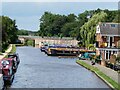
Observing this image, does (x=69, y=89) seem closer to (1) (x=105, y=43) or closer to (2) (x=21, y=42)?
(1) (x=105, y=43)

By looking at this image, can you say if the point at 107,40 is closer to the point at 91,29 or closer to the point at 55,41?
the point at 91,29

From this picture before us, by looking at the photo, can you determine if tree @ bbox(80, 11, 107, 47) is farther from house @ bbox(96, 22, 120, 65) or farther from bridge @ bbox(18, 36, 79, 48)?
bridge @ bbox(18, 36, 79, 48)

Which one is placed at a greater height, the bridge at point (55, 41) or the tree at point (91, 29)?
the tree at point (91, 29)

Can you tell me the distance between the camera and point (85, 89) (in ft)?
120

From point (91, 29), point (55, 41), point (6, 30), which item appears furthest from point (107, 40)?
point (55, 41)

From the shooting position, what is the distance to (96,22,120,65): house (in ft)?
231

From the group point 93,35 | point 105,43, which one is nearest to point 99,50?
point 105,43

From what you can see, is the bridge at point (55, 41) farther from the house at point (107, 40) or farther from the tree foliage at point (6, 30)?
the house at point (107, 40)

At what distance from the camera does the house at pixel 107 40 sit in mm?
70438

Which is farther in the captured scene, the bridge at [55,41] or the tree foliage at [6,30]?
the bridge at [55,41]

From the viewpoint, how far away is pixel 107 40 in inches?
3022

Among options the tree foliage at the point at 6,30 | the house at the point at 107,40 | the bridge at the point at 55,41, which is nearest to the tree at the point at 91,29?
the house at the point at 107,40

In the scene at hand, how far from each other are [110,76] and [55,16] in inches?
6011

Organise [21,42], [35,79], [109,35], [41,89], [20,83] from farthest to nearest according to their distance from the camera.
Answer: [21,42]
[109,35]
[35,79]
[20,83]
[41,89]
